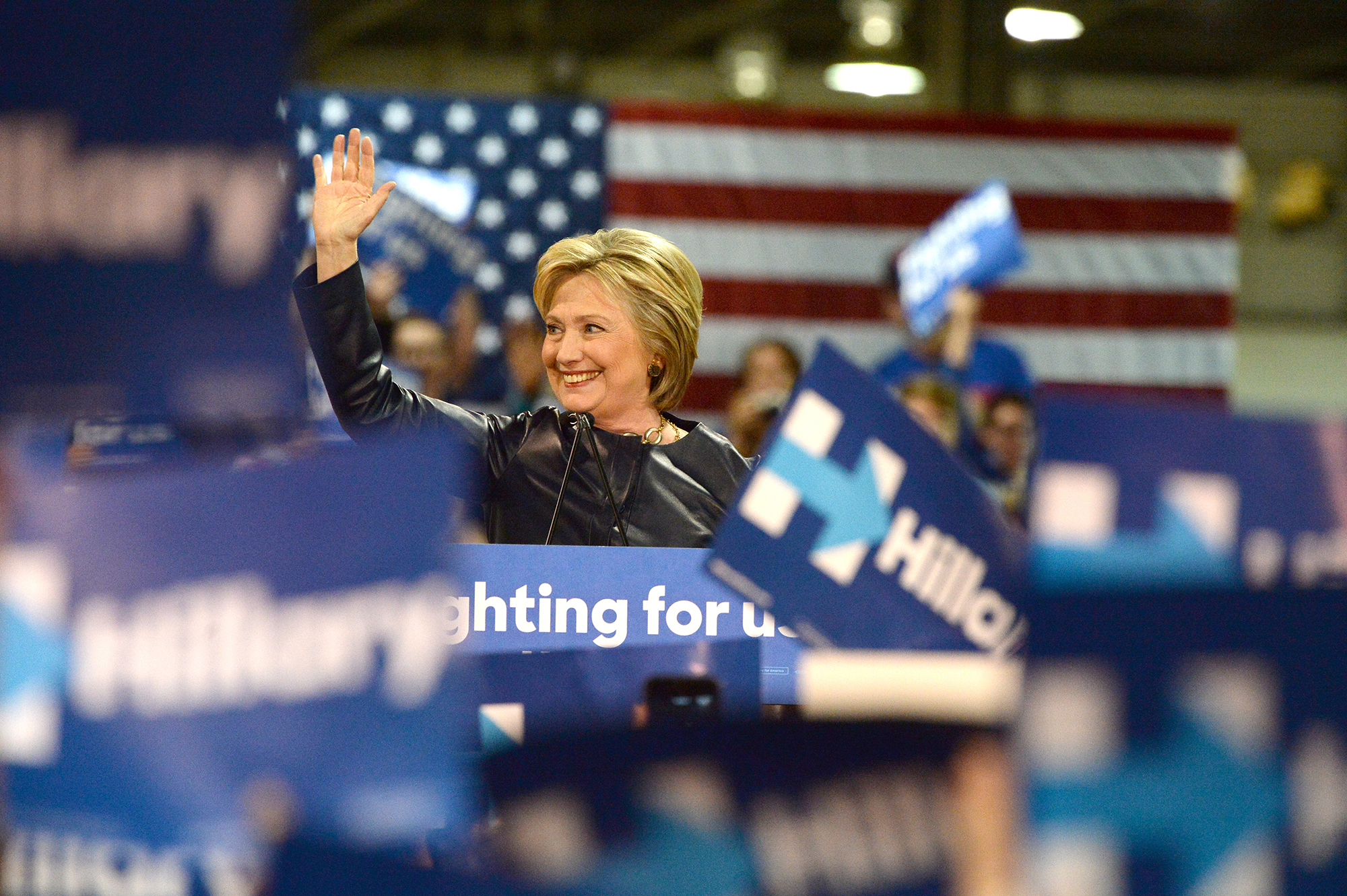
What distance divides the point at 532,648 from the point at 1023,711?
26.4 inches

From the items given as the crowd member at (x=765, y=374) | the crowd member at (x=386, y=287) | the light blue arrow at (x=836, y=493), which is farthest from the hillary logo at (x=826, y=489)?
the crowd member at (x=386, y=287)

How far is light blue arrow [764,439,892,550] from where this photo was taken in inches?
32.8

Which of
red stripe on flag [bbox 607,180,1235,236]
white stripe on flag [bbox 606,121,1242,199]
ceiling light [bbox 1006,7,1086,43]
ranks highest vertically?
ceiling light [bbox 1006,7,1086,43]

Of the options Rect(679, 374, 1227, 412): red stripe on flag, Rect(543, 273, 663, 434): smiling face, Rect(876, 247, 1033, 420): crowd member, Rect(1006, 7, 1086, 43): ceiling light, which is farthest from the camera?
Rect(1006, 7, 1086, 43): ceiling light

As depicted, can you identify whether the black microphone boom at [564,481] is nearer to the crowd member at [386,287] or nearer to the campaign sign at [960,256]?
the campaign sign at [960,256]

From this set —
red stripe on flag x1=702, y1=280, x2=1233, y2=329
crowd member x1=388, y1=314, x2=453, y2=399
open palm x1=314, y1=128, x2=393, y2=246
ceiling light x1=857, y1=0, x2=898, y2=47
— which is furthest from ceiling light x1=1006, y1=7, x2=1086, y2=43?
open palm x1=314, y1=128, x2=393, y2=246

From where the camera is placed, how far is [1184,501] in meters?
0.72

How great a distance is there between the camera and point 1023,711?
64cm

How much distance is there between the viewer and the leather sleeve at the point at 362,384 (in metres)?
1.61

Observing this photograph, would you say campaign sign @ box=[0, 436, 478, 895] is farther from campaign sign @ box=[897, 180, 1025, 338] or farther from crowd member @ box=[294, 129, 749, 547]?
campaign sign @ box=[897, 180, 1025, 338]

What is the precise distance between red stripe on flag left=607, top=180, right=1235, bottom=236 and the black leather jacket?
4.07 metres

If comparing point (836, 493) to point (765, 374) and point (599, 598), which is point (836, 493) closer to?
point (599, 598)

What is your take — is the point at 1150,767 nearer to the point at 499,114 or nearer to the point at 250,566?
the point at 250,566

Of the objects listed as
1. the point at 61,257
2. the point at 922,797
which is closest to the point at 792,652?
the point at 922,797
